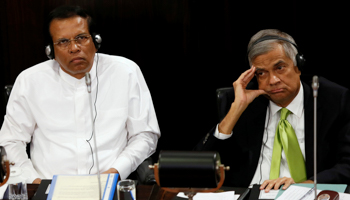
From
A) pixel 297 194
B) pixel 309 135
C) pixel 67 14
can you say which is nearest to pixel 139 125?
pixel 67 14

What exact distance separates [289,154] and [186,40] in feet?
4.15

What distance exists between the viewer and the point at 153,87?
3.48 metres

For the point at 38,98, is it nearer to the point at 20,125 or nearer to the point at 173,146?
the point at 20,125

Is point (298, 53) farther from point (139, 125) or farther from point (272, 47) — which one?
point (139, 125)

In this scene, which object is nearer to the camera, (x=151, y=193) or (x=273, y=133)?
(x=151, y=193)

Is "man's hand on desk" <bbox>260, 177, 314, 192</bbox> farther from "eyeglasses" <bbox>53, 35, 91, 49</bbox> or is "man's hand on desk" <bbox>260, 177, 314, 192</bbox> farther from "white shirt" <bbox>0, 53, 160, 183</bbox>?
"eyeglasses" <bbox>53, 35, 91, 49</bbox>

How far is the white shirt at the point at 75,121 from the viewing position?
2.72 m

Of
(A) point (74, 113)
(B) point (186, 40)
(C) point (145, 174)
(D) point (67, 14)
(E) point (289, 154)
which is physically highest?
(D) point (67, 14)

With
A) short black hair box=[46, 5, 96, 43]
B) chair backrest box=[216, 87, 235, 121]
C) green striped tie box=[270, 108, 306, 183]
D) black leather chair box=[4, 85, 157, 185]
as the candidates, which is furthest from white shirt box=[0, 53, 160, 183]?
green striped tie box=[270, 108, 306, 183]

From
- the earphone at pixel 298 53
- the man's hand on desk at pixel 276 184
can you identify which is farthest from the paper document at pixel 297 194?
the earphone at pixel 298 53

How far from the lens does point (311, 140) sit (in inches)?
94.6

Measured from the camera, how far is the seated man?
2727 millimetres

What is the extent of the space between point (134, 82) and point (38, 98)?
22.0 inches

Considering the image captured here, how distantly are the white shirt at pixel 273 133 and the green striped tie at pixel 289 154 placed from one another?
5 cm
